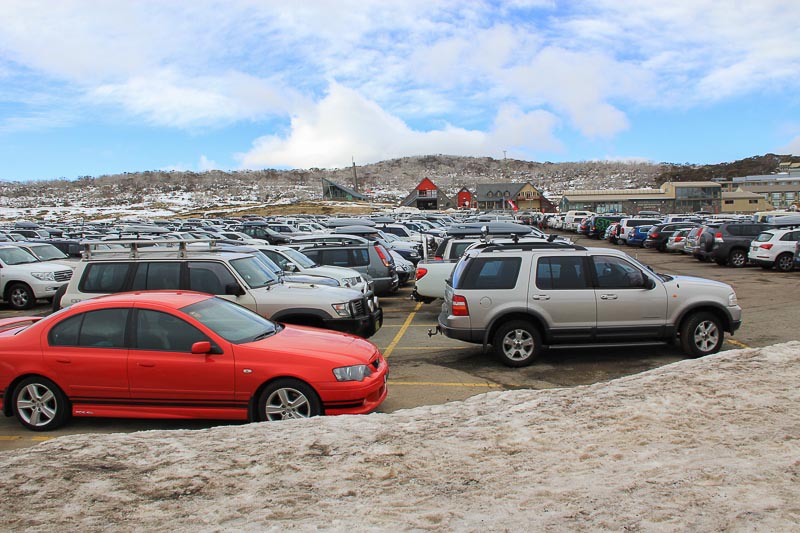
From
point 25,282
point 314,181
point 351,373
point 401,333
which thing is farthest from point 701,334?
point 314,181

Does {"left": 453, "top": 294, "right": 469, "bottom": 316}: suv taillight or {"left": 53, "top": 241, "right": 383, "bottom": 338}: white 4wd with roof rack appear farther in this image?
{"left": 53, "top": 241, "right": 383, "bottom": 338}: white 4wd with roof rack

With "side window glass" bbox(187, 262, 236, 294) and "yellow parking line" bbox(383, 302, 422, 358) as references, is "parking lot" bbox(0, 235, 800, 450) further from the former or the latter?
"side window glass" bbox(187, 262, 236, 294)

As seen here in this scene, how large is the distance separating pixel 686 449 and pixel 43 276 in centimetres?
1662

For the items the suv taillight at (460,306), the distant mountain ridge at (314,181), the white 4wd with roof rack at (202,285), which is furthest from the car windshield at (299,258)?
the distant mountain ridge at (314,181)

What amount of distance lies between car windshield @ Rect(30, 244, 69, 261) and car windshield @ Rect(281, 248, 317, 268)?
8442 mm

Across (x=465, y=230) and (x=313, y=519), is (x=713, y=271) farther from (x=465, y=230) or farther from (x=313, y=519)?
(x=313, y=519)

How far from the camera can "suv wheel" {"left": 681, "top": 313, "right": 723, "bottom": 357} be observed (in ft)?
30.5

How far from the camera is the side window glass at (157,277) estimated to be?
9.52 metres

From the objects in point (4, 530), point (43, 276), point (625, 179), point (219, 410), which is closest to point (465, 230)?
point (43, 276)

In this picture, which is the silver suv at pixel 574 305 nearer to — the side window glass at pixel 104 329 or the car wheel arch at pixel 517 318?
the car wheel arch at pixel 517 318

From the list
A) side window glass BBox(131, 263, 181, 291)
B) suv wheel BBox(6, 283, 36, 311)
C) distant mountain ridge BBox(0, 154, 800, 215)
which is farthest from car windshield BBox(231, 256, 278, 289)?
distant mountain ridge BBox(0, 154, 800, 215)

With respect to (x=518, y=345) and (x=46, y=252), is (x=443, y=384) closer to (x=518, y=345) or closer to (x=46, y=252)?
(x=518, y=345)

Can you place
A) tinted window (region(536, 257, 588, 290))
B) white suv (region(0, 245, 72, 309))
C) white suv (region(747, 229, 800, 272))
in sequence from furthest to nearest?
1. white suv (region(747, 229, 800, 272))
2. white suv (region(0, 245, 72, 309))
3. tinted window (region(536, 257, 588, 290))

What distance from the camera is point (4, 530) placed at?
3283 millimetres
